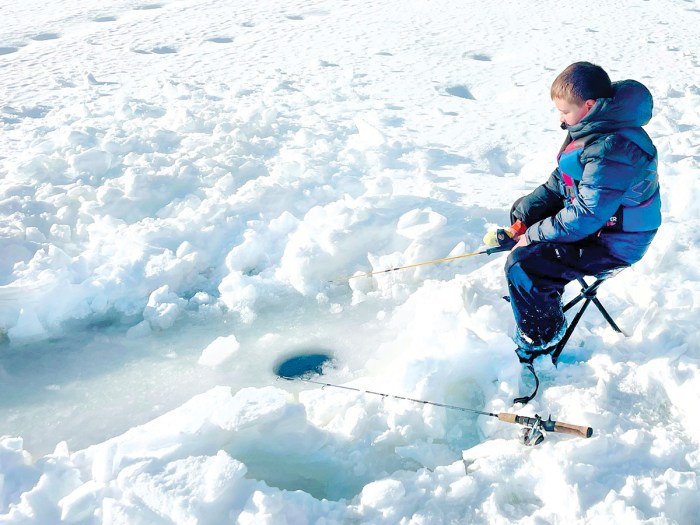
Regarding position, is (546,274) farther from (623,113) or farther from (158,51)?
(158,51)

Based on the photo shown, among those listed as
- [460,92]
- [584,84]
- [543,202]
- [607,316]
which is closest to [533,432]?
[607,316]

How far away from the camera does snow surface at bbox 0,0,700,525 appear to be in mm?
2744

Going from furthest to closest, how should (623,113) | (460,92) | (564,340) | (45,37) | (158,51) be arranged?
(45,37) → (158,51) → (460,92) → (564,340) → (623,113)

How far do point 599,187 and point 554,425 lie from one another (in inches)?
46.7

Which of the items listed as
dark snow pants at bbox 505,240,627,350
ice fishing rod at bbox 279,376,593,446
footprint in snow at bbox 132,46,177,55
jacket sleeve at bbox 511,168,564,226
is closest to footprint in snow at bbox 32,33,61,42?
footprint in snow at bbox 132,46,177,55

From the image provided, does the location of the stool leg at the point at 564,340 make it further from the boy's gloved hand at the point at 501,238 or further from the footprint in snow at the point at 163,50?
the footprint in snow at the point at 163,50

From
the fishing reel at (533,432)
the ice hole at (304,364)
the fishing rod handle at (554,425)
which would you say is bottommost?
the ice hole at (304,364)

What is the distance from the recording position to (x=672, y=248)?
433 cm

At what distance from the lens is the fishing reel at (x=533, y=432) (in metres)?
2.93

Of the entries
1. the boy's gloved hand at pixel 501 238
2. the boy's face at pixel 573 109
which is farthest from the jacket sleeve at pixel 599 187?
the boy's gloved hand at pixel 501 238

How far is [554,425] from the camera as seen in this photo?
9.62 feet

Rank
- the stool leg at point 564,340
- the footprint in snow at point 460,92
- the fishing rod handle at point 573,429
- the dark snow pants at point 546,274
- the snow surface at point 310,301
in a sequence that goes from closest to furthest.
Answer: the snow surface at point 310,301 → the fishing rod handle at point 573,429 → the dark snow pants at point 546,274 → the stool leg at point 564,340 → the footprint in snow at point 460,92

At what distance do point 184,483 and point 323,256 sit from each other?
2418 mm

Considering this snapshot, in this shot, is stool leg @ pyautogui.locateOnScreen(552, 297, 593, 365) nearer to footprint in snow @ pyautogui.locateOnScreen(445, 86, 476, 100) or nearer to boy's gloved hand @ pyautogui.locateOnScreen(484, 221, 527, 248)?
boy's gloved hand @ pyautogui.locateOnScreen(484, 221, 527, 248)
